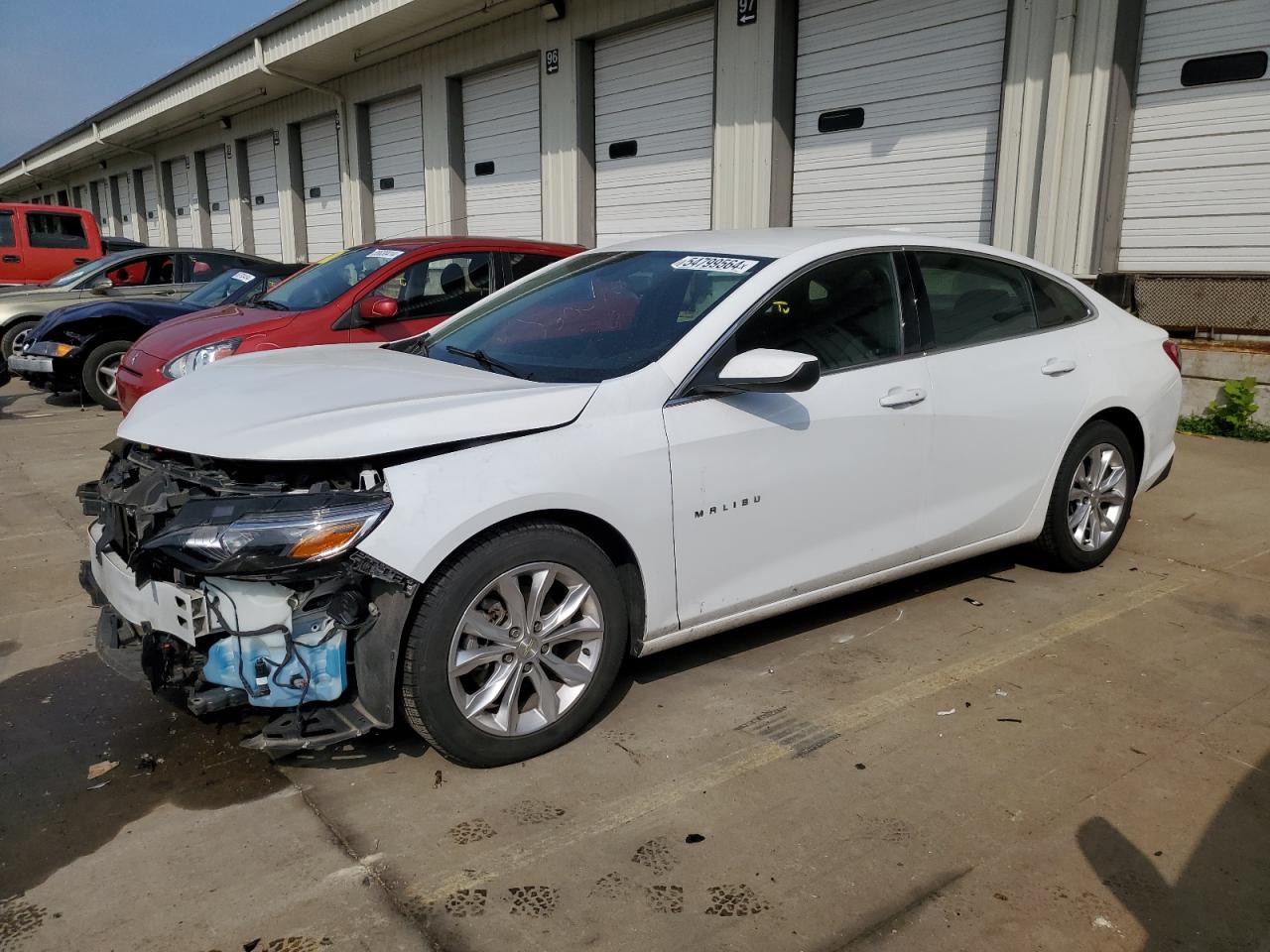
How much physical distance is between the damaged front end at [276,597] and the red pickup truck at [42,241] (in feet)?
49.3

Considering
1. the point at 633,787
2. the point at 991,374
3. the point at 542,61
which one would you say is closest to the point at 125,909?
the point at 633,787

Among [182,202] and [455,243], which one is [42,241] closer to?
[455,243]

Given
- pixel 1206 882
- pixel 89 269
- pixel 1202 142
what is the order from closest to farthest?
pixel 1206 882 → pixel 1202 142 → pixel 89 269

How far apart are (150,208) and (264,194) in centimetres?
1087

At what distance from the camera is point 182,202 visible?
90.9 ft

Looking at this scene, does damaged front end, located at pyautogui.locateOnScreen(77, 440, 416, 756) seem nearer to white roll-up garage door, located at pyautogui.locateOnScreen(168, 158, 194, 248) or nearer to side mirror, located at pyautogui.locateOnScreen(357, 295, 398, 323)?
side mirror, located at pyautogui.locateOnScreen(357, 295, 398, 323)

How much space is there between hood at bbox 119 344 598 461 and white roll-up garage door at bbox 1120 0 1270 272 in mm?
6918

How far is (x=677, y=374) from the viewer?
3.29 m

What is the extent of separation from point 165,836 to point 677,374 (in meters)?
2.05

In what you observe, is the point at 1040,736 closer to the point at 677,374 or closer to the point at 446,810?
the point at 677,374

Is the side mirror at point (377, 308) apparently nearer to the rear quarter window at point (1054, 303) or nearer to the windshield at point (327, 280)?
the windshield at point (327, 280)

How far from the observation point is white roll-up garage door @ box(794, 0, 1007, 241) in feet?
29.7

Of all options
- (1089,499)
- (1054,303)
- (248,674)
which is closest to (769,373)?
(248,674)

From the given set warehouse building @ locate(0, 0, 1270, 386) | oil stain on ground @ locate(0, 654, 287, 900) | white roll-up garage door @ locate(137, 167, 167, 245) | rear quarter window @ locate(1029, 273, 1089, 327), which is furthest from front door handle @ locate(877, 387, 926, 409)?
white roll-up garage door @ locate(137, 167, 167, 245)
